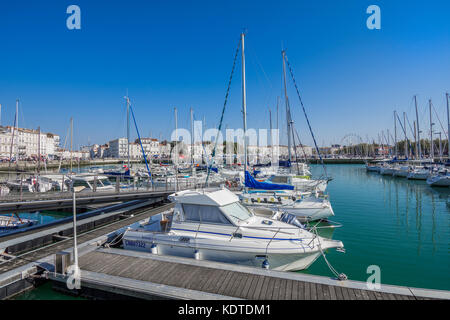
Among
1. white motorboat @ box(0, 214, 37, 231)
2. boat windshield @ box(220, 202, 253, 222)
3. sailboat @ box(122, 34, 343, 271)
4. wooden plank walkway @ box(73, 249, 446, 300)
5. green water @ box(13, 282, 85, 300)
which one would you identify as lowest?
green water @ box(13, 282, 85, 300)

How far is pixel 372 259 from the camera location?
34.8 feet

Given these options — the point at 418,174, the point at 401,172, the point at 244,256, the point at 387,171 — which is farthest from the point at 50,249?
the point at 387,171

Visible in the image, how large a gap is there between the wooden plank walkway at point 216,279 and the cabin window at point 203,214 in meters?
1.75

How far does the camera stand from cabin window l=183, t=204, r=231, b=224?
9.32 meters

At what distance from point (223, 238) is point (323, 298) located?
381 centimetres

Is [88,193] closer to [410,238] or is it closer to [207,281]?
[207,281]

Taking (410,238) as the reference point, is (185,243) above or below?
above

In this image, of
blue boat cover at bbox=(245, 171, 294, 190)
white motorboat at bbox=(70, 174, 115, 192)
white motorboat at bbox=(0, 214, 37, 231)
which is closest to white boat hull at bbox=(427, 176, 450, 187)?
blue boat cover at bbox=(245, 171, 294, 190)

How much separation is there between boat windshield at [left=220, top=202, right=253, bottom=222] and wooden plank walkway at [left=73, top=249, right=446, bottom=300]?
81.8 inches

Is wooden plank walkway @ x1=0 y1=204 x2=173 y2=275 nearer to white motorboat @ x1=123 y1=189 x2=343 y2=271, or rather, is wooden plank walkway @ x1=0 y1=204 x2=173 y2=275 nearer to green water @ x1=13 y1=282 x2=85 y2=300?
green water @ x1=13 y1=282 x2=85 y2=300

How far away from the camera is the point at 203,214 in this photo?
9500 millimetres

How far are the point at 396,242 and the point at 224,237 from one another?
32.2 ft
